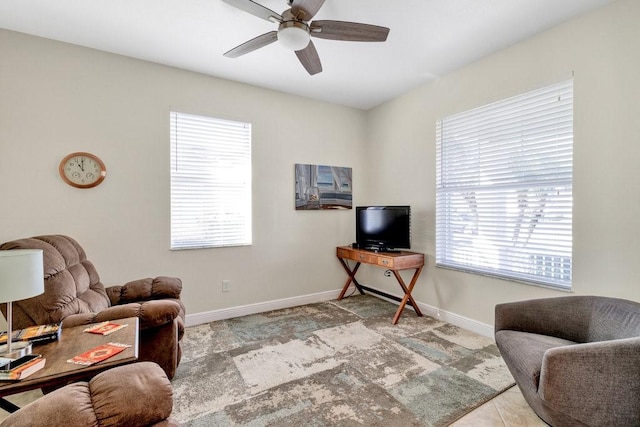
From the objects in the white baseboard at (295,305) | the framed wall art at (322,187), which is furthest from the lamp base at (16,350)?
the framed wall art at (322,187)

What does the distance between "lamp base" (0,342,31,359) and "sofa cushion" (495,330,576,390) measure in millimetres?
2429

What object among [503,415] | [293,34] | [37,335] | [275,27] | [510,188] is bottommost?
[503,415]

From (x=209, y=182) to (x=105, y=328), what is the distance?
1970mm

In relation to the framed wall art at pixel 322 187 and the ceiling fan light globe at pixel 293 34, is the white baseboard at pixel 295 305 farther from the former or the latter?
the ceiling fan light globe at pixel 293 34

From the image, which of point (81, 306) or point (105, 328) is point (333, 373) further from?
point (81, 306)

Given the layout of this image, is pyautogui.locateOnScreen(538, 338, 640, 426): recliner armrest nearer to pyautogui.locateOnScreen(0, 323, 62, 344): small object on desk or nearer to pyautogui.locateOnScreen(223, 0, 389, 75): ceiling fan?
pyautogui.locateOnScreen(223, 0, 389, 75): ceiling fan

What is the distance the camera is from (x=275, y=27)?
244 centimetres

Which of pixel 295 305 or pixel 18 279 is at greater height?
pixel 18 279

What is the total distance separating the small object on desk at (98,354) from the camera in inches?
50.3

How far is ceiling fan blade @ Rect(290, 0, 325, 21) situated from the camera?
1749 millimetres

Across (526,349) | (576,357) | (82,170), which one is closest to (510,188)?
(526,349)

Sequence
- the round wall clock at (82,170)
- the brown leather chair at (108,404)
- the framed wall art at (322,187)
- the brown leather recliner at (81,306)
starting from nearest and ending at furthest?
the brown leather chair at (108,404), the brown leather recliner at (81,306), the round wall clock at (82,170), the framed wall art at (322,187)

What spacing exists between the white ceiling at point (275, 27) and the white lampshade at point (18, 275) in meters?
1.88

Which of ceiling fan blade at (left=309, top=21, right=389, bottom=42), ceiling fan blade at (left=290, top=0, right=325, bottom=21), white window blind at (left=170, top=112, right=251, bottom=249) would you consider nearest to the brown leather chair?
A: ceiling fan blade at (left=290, top=0, right=325, bottom=21)
